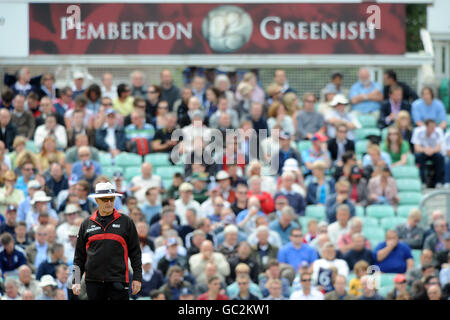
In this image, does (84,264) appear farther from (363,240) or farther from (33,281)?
(363,240)

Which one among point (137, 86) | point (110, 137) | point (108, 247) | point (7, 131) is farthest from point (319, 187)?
point (108, 247)

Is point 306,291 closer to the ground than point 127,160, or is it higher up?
closer to the ground

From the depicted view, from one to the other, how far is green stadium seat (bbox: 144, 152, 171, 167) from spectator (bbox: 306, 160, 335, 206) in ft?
7.36

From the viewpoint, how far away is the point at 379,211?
18.6 meters

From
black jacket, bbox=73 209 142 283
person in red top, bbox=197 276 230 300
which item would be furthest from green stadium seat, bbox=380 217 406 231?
black jacket, bbox=73 209 142 283

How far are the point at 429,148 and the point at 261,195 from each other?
2961mm

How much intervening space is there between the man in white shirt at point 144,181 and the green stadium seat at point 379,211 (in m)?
3.07

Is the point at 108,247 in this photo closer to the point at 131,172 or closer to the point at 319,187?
the point at 319,187

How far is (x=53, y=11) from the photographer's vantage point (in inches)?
874

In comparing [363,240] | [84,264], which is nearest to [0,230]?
[363,240]
